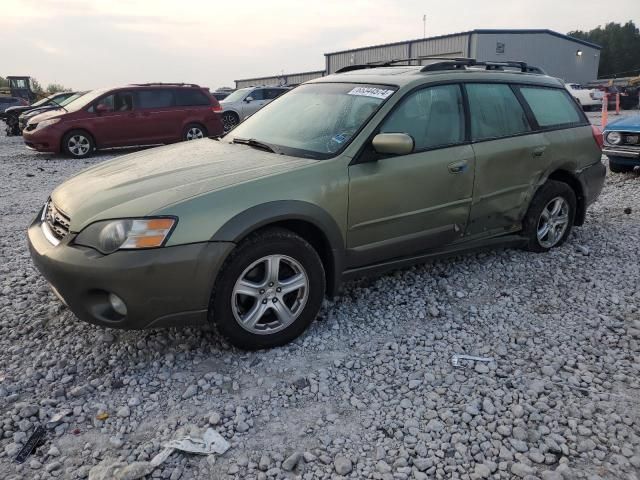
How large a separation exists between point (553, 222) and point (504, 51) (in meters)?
33.2

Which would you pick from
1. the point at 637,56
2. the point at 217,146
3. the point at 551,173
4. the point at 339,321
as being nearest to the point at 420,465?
the point at 339,321

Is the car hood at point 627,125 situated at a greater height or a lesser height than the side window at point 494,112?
lesser

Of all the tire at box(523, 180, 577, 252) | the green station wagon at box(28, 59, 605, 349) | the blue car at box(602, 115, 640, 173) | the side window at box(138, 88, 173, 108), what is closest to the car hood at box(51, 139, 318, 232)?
the green station wagon at box(28, 59, 605, 349)

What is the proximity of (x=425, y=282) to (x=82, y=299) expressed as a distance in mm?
2536

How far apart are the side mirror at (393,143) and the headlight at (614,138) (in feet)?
19.7

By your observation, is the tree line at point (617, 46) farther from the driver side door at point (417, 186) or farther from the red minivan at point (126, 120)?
the driver side door at point (417, 186)

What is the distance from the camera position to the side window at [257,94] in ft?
59.4

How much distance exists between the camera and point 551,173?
4.63m

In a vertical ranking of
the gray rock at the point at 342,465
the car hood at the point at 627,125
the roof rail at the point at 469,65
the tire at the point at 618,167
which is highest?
the roof rail at the point at 469,65

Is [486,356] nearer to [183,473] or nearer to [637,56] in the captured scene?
[183,473]

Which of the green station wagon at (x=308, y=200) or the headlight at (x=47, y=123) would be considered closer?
the green station wagon at (x=308, y=200)

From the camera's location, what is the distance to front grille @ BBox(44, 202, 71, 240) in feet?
9.89

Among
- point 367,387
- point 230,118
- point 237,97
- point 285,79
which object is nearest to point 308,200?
point 367,387

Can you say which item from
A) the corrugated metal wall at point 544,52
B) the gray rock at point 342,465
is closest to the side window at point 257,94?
the gray rock at point 342,465
